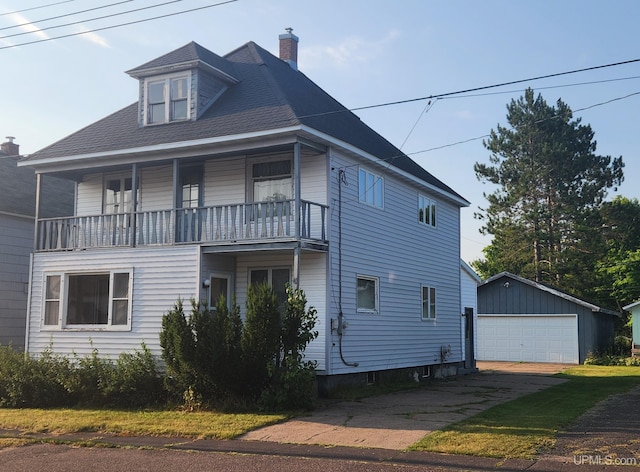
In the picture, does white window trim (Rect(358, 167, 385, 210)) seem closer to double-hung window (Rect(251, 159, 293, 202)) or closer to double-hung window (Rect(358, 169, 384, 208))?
double-hung window (Rect(358, 169, 384, 208))

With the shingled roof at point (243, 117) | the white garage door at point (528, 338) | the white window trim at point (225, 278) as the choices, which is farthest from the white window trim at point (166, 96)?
Answer: the white garage door at point (528, 338)

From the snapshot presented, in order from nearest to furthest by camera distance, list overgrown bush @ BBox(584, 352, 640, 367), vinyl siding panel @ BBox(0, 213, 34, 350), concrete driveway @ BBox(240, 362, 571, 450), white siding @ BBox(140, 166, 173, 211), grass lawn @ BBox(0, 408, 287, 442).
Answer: concrete driveway @ BBox(240, 362, 571, 450), grass lawn @ BBox(0, 408, 287, 442), white siding @ BBox(140, 166, 173, 211), vinyl siding panel @ BBox(0, 213, 34, 350), overgrown bush @ BBox(584, 352, 640, 367)

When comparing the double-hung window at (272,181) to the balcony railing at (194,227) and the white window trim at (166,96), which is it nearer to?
the balcony railing at (194,227)

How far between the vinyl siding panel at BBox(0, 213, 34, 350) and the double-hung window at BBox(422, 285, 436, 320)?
12511 millimetres

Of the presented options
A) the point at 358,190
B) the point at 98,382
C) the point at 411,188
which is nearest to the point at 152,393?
the point at 98,382

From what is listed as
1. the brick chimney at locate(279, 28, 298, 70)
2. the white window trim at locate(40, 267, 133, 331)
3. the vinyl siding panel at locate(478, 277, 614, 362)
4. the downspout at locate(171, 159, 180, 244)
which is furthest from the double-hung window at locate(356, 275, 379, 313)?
the vinyl siding panel at locate(478, 277, 614, 362)

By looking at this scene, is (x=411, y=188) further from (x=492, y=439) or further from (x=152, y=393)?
(x=492, y=439)

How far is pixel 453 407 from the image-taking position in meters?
15.0

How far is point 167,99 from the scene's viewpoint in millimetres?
19094

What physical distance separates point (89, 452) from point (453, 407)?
24.9ft

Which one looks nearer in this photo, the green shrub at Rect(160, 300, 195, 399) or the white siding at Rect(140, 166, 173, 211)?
the green shrub at Rect(160, 300, 195, 399)

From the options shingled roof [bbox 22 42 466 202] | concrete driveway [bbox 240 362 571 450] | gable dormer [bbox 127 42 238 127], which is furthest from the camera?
gable dormer [bbox 127 42 238 127]

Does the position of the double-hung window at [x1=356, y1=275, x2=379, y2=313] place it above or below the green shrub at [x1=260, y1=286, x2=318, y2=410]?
above

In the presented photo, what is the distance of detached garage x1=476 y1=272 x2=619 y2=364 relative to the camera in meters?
31.8
